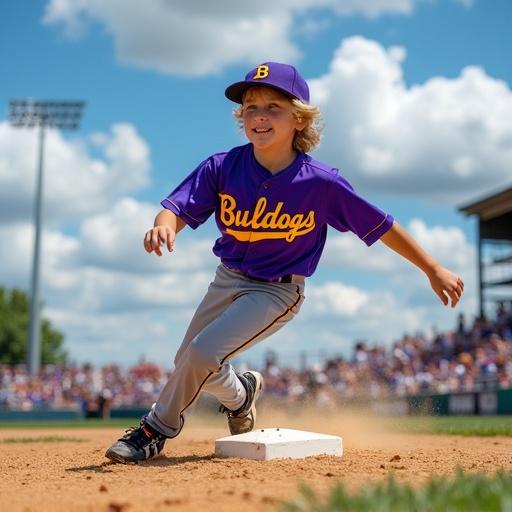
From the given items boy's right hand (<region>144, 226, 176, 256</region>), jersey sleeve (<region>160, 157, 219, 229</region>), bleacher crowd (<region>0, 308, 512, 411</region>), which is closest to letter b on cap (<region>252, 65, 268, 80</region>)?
jersey sleeve (<region>160, 157, 219, 229</region>)

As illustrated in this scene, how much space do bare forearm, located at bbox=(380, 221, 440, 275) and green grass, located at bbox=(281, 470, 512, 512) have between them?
2.08 metres

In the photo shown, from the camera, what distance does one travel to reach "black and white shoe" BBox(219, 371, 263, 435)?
590 cm

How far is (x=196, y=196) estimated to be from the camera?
5.26m

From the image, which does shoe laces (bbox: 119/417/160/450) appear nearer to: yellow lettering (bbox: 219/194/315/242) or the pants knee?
the pants knee

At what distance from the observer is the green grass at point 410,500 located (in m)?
2.69

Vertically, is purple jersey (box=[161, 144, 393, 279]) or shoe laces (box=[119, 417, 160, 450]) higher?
purple jersey (box=[161, 144, 393, 279])

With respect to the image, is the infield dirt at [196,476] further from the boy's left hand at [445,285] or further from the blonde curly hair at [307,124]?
the blonde curly hair at [307,124]

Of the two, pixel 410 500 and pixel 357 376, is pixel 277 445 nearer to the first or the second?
pixel 410 500

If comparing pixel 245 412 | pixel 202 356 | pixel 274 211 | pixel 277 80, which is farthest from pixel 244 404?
pixel 277 80

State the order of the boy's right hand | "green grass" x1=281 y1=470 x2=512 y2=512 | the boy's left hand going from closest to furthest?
1. "green grass" x1=281 y1=470 x2=512 y2=512
2. the boy's right hand
3. the boy's left hand

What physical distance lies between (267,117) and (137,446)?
2.17 meters

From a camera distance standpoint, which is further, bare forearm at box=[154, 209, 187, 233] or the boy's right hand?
bare forearm at box=[154, 209, 187, 233]

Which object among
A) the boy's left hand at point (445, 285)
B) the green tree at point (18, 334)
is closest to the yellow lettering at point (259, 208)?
the boy's left hand at point (445, 285)

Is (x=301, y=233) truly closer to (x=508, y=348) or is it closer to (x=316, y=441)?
(x=316, y=441)
